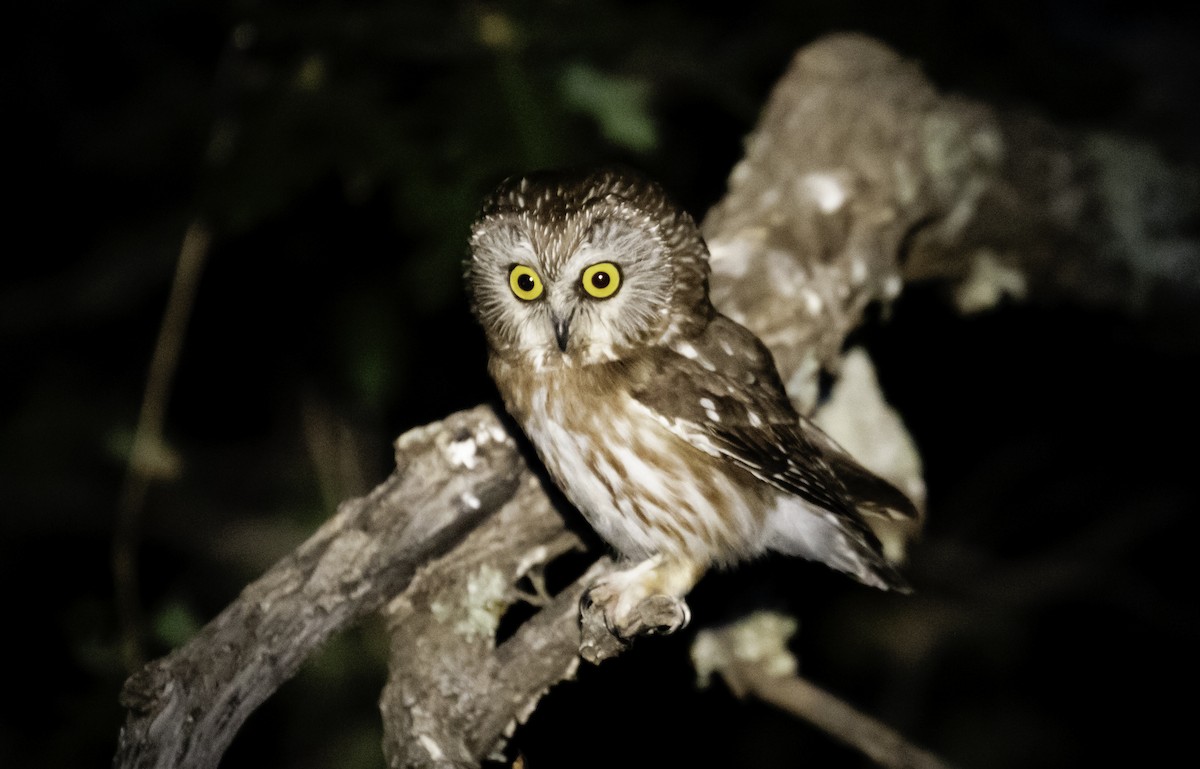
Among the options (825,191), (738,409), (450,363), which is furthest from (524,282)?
(450,363)

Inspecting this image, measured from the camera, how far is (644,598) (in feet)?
7.77

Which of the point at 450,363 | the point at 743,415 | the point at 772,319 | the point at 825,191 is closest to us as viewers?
Answer: the point at 743,415

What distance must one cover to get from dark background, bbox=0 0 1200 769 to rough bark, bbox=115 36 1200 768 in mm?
266

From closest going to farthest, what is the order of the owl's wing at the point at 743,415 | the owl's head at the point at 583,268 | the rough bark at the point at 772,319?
the rough bark at the point at 772,319 → the owl's head at the point at 583,268 → the owl's wing at the point at 743,415

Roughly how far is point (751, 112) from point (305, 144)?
1.40m

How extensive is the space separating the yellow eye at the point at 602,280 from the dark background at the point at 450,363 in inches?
20.0

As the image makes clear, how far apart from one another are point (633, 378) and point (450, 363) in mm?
1539

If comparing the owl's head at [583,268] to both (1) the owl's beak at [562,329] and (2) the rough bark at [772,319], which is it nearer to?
(1) the owl's beak at [562,329]

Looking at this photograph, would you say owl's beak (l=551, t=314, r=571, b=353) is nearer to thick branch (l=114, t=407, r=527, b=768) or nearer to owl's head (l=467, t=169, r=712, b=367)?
owl's head (l=467, t=169, r=712, b=367)

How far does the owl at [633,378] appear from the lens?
92.0 inches

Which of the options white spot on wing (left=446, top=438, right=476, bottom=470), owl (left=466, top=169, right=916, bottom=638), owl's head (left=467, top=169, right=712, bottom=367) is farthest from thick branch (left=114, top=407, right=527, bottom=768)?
owl's head (left=467, top=169, right=712, bottom=367)

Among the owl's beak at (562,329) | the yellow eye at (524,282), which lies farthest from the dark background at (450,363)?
the owl's beak at (562,329)

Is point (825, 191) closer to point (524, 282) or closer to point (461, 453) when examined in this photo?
point (524, 282)

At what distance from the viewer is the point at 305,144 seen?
2936 mm
